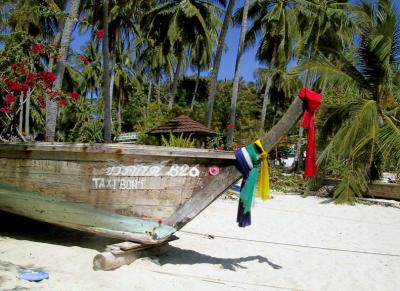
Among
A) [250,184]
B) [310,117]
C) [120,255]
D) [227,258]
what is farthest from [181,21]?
[120,255]

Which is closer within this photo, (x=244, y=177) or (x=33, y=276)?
(x=33, y=276)

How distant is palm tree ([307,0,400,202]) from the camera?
1056 centimetres

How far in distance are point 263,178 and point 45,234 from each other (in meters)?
3.28

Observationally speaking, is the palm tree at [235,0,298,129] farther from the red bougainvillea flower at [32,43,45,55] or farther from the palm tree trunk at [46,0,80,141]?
the red bougainvillea flower at [32,43,45,55]

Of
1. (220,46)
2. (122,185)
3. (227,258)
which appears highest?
(220,46)

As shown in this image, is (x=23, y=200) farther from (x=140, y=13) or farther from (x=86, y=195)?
(x=140, y=13)

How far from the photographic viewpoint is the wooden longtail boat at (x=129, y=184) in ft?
15.0

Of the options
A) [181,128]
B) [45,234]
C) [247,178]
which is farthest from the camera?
[181,128]

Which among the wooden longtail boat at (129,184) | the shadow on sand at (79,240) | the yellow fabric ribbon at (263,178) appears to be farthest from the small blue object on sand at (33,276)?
the yellow fabric ribbon at (263,178)

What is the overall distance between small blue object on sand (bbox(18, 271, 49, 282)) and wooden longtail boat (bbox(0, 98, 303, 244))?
924mm

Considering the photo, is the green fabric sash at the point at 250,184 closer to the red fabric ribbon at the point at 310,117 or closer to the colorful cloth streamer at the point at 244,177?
the colorful cloth streamer at the point at 244,177

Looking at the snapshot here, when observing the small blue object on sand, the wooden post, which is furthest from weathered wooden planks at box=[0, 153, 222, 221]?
the small blue object on sand

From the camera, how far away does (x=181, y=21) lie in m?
19.6

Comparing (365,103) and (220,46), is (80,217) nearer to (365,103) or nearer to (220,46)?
(365,103)
